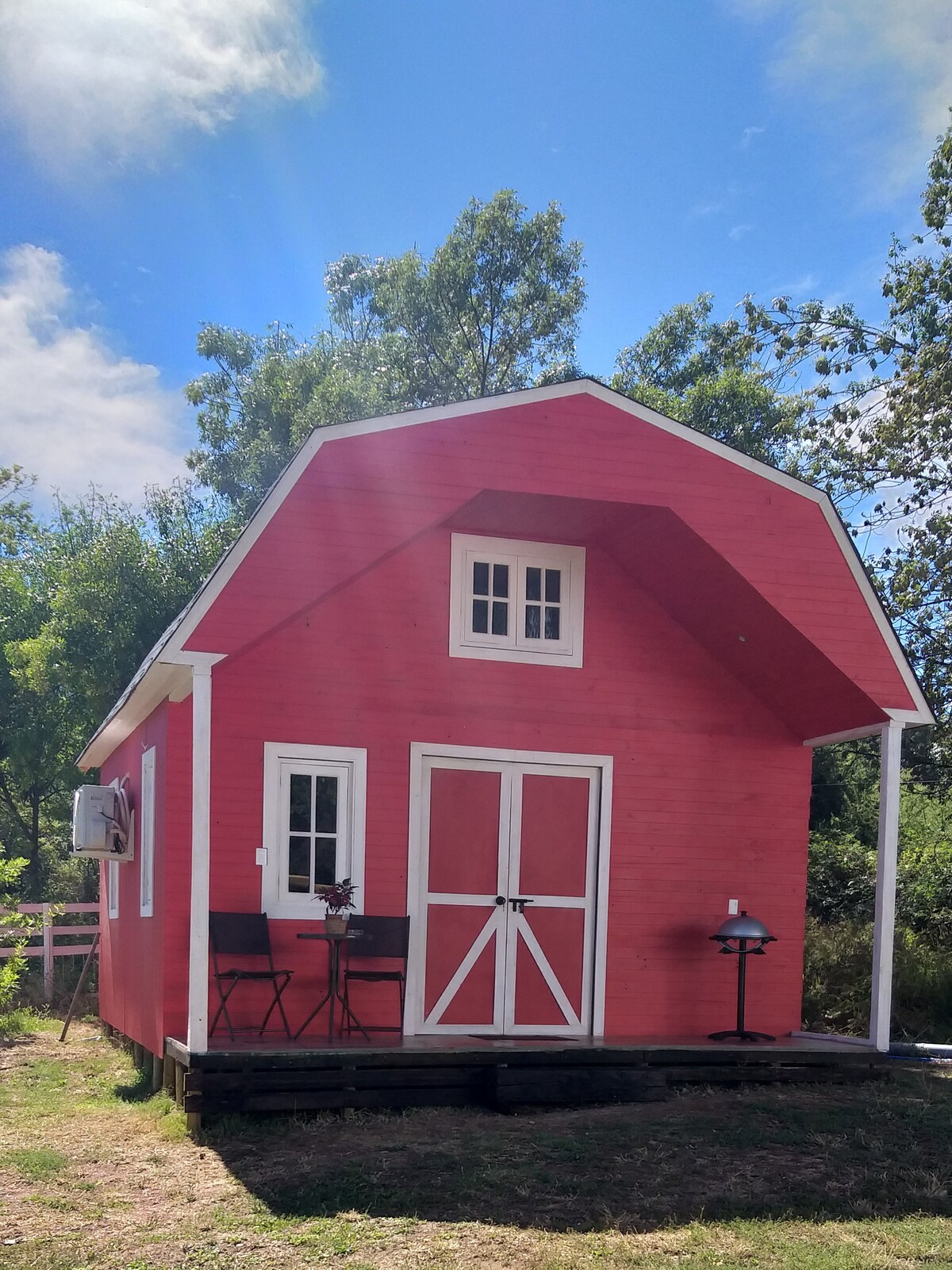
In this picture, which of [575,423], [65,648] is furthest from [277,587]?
[65,648]

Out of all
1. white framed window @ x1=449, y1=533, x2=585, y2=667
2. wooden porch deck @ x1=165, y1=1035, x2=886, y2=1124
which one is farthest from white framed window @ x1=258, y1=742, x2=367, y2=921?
white framed window @ x1=449, y1=533, x2=585, y2=667

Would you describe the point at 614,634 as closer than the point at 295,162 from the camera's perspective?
Yes

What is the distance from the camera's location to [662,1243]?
564 centimetres

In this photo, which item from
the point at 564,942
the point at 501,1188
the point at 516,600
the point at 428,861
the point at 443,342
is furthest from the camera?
the point at 443,342

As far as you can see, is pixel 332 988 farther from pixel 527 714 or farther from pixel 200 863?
pixel 527 714

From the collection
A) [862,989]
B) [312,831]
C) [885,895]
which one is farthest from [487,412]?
[862,989]

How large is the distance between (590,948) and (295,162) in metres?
15.2

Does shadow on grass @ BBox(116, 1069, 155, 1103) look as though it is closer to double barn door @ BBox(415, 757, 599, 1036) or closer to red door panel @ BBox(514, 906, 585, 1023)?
double barn door @ BBox(415, 757, 599, 1036)

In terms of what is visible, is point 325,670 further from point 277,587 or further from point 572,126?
point 572,126

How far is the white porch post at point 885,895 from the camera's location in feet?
30.3

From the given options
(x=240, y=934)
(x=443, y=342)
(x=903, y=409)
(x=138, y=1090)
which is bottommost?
(x=138, y=1090)

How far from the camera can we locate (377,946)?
9.05m

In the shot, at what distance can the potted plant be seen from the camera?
8.48 m

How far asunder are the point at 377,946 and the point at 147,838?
2525mm
